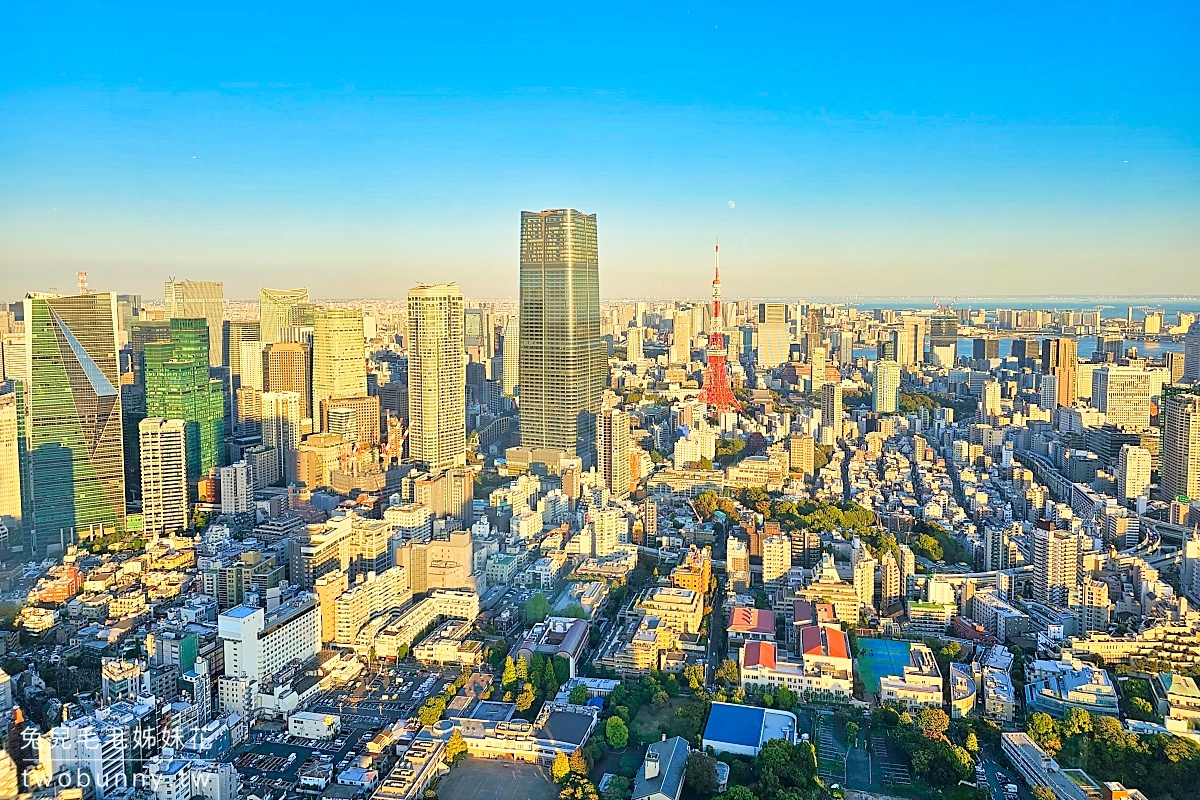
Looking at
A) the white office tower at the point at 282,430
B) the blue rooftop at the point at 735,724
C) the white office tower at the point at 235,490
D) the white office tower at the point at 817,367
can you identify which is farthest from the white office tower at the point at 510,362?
the blue rooftop at the point at 735,724

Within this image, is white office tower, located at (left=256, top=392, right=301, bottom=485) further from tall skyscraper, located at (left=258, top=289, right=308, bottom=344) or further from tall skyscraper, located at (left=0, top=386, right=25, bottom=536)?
tall skyscraper, located at (left=0, top=386, right=25, bottom=536)

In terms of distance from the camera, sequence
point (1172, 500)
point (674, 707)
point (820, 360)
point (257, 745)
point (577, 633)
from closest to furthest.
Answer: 1. point (257, 745)
2. point (674, 707)
3. point (577, 633)
4. point (1172, 500)
5. point (820, 360)

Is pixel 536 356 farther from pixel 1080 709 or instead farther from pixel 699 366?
pixel 1080 709

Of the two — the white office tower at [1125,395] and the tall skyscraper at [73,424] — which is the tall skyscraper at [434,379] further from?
the white office tower at [1125,395]

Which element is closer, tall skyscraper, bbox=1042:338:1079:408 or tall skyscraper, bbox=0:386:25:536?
tall skyscraper, bbox=0:386:25:536

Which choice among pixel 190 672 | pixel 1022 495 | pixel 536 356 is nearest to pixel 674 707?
pixel 190 672

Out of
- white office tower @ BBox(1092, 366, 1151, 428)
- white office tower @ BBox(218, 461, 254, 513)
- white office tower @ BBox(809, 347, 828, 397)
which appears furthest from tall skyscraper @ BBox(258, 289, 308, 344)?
white office tower @ BBox(1092, 366, 1151, 428)

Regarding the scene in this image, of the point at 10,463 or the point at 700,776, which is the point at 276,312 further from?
the point at 700,776
